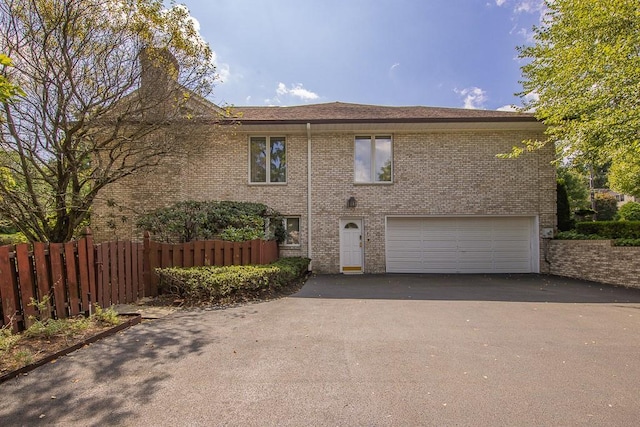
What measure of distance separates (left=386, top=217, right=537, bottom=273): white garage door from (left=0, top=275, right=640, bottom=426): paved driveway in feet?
16.8

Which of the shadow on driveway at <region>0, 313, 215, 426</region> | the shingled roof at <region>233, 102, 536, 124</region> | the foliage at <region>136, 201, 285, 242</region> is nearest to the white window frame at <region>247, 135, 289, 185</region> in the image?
the shingled roof at <region>233, 102, 536, 124</region>

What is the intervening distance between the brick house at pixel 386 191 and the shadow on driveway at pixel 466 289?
100 centimetres

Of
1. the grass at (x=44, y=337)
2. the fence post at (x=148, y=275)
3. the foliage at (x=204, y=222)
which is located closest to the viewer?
the grass at (x=44, y=337)

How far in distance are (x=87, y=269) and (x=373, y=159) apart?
8.80 metres

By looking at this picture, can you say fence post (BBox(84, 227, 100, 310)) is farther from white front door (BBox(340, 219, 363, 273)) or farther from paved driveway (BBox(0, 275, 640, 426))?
white front door (BBox(340, 219, 363, 273))

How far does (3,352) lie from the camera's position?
3744 mm

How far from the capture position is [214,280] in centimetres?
674

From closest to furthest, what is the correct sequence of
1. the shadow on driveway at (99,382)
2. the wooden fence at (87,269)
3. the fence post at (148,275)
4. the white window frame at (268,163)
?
the shadow on driveway at (99,382)
the wooden fence at (87,269)
the fence post at (148,275)
the white window frame at (268,163)

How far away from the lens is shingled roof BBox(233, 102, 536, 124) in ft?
35.3

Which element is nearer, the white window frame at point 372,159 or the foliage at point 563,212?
the white window frame at point 372,159

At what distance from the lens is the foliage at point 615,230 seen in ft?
31.5

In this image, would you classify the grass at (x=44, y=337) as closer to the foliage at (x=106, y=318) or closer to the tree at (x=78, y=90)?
the foliage at (x=106, y=318)

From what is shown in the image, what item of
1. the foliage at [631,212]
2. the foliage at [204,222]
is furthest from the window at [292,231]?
the foliage at [631,212]

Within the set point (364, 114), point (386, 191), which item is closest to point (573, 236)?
point (386, 191)
